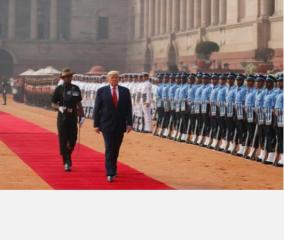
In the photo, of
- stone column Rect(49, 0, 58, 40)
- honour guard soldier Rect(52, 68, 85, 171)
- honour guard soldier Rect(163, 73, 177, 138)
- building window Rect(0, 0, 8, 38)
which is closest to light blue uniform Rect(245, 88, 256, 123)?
honour guard soldier Rect(52, 68, 85, 171)

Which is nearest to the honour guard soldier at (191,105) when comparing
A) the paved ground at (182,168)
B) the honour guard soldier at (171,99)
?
the paved ground at (182,168)

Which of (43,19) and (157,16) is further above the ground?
(43,19)

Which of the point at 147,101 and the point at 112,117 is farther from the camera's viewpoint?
the point at 147,101

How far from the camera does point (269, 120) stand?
20.1m

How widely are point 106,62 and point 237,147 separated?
83.4 meters

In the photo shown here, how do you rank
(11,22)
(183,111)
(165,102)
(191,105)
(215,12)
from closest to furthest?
(191,105)
(183,111)
(165,102)
(215,12)
(11,22)

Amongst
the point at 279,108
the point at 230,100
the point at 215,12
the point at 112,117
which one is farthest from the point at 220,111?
the point at 215,12

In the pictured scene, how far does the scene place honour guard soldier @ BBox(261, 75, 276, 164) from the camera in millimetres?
20062

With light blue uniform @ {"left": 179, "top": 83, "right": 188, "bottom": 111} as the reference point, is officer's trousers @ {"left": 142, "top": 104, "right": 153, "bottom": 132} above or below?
below

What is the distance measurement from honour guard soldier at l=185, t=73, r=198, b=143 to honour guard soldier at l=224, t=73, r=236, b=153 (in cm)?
284

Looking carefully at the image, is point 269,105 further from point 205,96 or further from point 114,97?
point 205,96

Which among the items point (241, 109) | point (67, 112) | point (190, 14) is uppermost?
point (190, 14)

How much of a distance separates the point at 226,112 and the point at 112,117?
650cm

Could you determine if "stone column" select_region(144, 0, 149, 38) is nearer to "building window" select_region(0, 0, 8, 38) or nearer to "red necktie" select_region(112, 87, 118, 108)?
"building window" select_region(0, 0, 8, 38)
